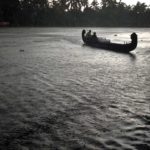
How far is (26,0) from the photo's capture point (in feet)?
331

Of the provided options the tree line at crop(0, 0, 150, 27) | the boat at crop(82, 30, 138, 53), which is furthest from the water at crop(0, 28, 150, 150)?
the tree line at crop(0, 0, 150, 27)

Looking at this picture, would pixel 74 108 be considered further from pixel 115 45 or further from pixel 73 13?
pixel 73 13

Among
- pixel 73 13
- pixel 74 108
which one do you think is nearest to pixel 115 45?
pixel 74 108

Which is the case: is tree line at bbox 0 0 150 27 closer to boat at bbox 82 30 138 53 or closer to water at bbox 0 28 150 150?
boat at bbox 82 30 138 53

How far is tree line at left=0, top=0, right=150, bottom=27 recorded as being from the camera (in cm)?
9681

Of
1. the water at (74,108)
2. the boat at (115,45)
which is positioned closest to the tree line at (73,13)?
the boat at (115,45)

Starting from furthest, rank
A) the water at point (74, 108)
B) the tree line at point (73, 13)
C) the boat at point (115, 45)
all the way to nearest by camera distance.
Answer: the tree line at point (73, 13) < the boat at point (115, 45) < the water at point (74, 108)

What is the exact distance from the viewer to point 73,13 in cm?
11725

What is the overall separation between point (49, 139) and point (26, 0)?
317 feet

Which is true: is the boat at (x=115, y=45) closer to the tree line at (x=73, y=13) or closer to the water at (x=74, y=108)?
the water at (x=74, y=108)

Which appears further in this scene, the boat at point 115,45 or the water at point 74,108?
the boat at point 115,45

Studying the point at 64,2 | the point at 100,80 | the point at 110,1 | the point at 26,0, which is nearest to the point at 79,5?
the point at 64,2

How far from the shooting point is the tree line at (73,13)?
318 feet

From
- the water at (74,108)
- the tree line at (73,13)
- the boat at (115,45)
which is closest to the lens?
the water at (74,108)
